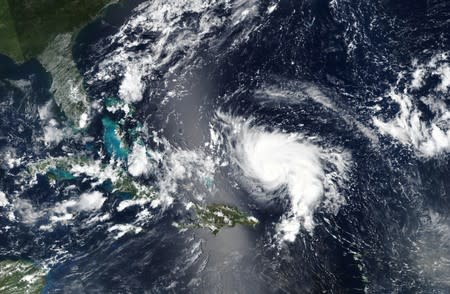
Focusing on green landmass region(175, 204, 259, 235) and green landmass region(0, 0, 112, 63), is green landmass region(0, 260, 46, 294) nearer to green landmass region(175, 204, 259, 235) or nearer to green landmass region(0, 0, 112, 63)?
green landmass region(175, 204, 259, 235)

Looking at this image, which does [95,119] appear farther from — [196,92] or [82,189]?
[196,92]

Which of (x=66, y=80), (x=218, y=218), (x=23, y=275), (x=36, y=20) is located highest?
(x=36, y=20)

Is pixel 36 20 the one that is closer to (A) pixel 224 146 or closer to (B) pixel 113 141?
(B) pixel 113 141

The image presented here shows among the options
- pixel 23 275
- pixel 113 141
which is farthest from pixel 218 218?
pixel 23 275

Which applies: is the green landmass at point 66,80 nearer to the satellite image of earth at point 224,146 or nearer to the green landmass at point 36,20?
the satellite image of earth at point 224,146

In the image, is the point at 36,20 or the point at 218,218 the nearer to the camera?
the point at 218,218

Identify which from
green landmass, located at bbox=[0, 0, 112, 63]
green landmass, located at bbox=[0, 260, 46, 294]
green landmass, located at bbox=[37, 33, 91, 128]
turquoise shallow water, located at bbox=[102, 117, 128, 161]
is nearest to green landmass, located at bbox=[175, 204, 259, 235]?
turquoise shallow water, located at bbox=[102, 117, 128, 161]
